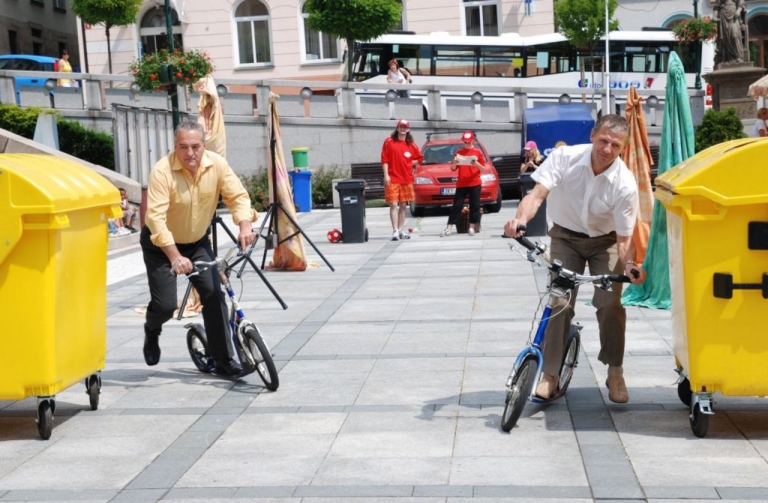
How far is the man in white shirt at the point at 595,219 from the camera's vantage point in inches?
278

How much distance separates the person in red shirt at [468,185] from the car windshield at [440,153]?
542 cm

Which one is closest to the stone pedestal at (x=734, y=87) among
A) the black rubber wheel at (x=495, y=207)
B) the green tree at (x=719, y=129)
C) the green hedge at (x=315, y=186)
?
the green tree at (x=719, y=129)

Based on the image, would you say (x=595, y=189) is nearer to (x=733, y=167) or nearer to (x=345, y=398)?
(x=733, y=167)

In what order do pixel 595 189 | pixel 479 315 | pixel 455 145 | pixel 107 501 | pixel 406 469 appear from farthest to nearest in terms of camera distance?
pixel 455 145 < pixel 479 315 < pixel 595 189 < pixel 406 469 < pixel 107 501

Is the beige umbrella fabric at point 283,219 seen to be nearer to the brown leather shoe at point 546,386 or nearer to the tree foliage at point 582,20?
the brown leather shoe at point 546,386

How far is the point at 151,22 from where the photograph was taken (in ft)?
153

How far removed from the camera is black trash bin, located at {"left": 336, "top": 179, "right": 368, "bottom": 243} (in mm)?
19078

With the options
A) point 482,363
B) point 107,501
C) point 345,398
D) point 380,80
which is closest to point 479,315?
point 482,363

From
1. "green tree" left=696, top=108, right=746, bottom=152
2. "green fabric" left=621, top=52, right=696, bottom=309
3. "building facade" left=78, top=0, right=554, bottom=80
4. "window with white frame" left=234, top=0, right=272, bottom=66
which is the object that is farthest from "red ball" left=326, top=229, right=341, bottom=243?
"window with white frame" left=234, top=0, right=272, bottom=66

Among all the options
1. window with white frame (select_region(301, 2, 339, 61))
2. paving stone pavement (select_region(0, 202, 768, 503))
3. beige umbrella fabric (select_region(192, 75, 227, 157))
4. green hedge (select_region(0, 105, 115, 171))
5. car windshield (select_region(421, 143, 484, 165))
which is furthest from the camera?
window with white frame (select_region(301, 2, 339, 61))

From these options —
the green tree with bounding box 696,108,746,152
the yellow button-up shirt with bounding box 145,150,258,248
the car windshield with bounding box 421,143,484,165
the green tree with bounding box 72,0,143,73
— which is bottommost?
the car windshield with bounding box 421,143,484,165

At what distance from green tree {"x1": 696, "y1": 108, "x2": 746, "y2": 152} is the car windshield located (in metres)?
5.07

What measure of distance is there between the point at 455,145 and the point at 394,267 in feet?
35.3

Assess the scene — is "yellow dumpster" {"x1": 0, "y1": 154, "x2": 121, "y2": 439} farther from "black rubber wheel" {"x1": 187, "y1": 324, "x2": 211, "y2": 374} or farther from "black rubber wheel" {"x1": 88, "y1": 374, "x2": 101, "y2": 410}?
"black rubber wheel" {"x1": 187, "y1": 324, "x2": 211, "y2": 374}
